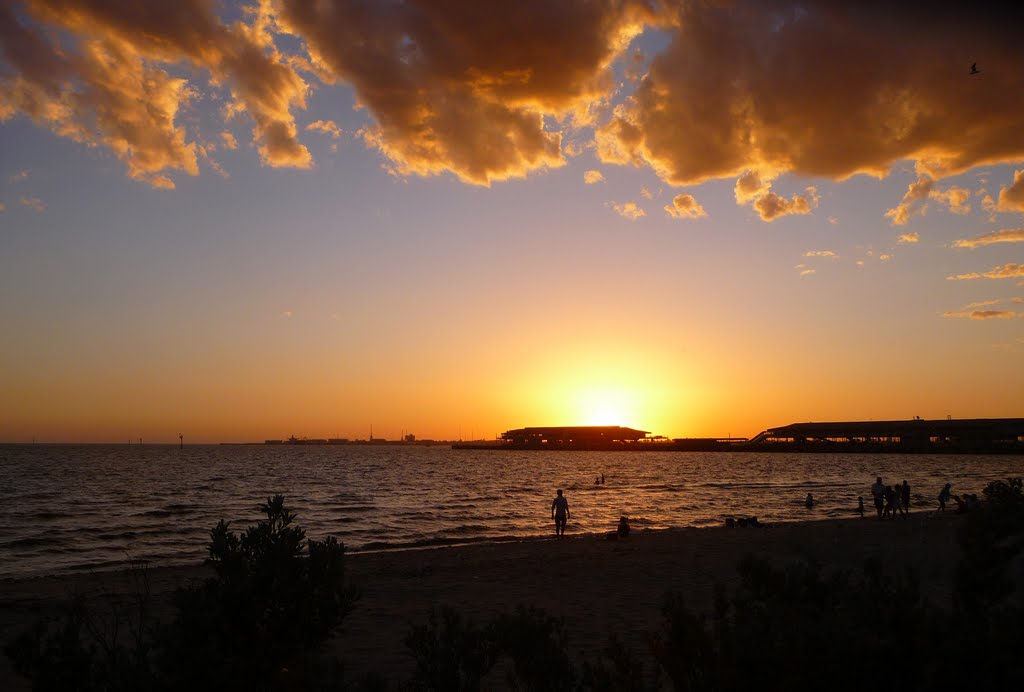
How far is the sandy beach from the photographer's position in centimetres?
1268

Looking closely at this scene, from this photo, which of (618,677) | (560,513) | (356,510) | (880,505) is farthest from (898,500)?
(618,677)

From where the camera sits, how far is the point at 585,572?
62.4 ft

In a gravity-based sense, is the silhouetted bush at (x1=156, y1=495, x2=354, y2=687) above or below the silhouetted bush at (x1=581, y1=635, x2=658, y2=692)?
above

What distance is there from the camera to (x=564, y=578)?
18.2 metres

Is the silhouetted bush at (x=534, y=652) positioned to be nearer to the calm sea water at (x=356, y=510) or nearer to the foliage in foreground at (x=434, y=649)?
the foliage in foreground at (x=434, y=649)

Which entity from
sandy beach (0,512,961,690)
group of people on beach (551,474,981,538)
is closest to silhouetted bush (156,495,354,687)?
sandy beach (0,512,961,690)

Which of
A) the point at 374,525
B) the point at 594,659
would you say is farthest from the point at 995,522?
the point at 374,525

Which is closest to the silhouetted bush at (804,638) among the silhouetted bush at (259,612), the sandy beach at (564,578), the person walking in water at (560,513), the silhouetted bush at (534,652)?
the silhouetted bush at (534,652)

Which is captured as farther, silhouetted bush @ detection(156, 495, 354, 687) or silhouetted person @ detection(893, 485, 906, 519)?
silhouetted person @ detection(893, 485, 906, 519)

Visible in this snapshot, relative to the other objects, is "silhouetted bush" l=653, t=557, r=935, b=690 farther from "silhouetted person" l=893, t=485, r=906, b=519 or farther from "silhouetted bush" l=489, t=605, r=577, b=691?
"silhouetted person" l=893, t=485, r=906, b=519

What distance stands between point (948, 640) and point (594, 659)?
7.30 metres

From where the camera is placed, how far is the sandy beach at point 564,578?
41.6ft

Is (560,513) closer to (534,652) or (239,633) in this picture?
(534,652)

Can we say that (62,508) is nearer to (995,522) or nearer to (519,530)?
(519,530)
